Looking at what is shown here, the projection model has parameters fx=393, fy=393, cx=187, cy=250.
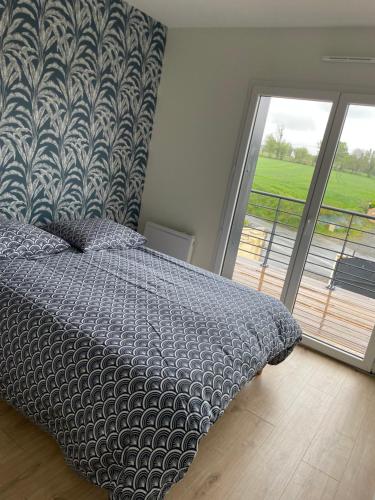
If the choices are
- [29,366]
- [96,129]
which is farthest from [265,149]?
[29,366]

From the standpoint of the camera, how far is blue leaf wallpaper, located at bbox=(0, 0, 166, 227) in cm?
276

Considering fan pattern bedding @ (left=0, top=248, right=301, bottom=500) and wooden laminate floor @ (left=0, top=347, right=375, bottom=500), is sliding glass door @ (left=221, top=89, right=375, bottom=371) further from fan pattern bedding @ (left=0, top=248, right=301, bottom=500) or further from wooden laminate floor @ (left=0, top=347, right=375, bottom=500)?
fan pattern bedding @ (left=0, top=248, right=301, bottom=500)

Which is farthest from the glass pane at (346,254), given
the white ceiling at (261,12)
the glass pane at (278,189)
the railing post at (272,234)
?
the white ceiling at (261,12)

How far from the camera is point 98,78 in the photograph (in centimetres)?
324

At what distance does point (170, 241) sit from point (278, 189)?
43.8 inches

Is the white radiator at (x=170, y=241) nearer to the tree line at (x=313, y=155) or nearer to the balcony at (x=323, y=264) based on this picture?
the balcony at (x=323, y=264)

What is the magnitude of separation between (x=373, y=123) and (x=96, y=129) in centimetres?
220

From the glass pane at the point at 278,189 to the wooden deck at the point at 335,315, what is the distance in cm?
21

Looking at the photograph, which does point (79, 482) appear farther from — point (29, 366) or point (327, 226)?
point (327, 226)

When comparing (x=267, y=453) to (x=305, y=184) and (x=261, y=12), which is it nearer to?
(x=305, y=184)

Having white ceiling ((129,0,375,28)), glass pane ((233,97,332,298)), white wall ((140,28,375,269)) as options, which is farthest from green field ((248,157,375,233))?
white ceiling ((129,0,375,28))

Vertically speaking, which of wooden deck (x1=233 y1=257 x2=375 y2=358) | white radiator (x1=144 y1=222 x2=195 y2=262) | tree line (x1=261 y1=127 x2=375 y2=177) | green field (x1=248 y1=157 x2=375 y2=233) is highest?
tree line (x1=261 y1=127 x2=375 y2=177)

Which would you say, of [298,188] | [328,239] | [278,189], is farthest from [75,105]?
[328,239]

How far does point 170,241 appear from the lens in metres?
3.76
